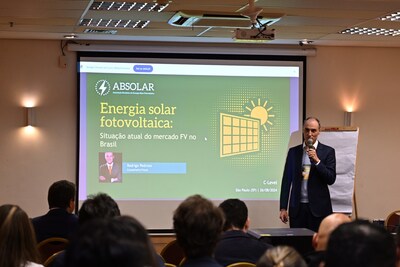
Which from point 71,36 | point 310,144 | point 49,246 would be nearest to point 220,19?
point 310,144

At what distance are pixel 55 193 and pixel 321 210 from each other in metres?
2.90

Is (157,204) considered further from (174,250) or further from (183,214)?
(183,214)

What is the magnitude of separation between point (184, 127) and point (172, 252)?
4.12 metres

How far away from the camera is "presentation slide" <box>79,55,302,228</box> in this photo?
364 inches

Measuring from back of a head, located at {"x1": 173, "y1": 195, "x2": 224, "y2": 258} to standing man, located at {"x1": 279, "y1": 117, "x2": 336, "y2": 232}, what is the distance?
13.5 feet

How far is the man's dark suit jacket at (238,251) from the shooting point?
4.13 m

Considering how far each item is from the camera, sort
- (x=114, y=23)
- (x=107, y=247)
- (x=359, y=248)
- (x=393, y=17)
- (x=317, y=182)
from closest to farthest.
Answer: (x=107, y=247) < (x=359, y=248) < (x=317, y=182) < (x=393, y=17) < (x=114, y=23)

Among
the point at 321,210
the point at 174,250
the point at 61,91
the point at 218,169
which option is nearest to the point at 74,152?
the point at 61,91

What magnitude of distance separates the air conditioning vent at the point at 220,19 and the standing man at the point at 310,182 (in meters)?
1.08

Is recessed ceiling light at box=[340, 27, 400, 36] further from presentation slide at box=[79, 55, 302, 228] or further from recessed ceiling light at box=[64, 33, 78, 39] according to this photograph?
recessed ceiling light at box=[64, 33, 78, 39]

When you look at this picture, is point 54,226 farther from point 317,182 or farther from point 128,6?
point 317,182

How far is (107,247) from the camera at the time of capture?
4.78ft

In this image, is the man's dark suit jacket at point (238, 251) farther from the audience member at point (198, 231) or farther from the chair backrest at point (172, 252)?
the chair backrest at point (172, 252)

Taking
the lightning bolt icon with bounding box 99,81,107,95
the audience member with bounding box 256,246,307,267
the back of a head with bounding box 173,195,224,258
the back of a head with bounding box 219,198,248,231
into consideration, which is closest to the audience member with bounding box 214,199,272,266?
the back of a head with bounding box 219,198,248,231
